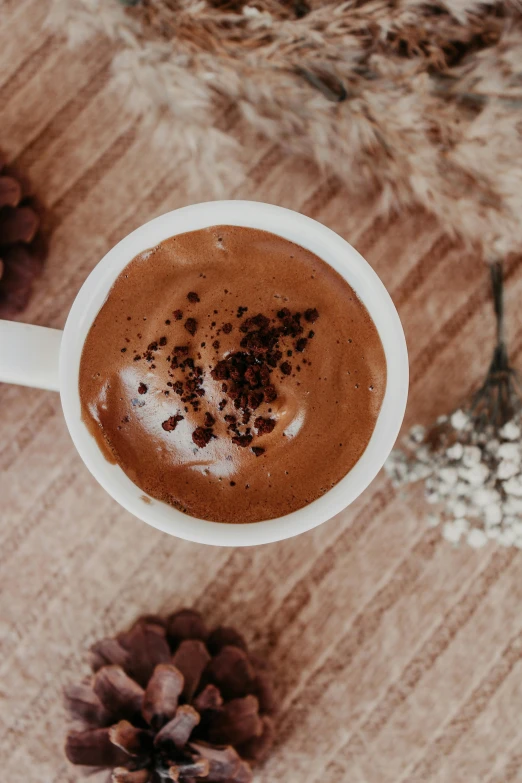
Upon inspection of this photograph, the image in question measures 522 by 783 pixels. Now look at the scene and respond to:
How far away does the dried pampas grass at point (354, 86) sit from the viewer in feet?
3.49

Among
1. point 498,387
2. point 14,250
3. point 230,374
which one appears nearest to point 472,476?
point 498,387

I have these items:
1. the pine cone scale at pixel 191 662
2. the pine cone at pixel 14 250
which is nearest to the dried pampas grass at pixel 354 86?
the pine cone at pixel 14 250

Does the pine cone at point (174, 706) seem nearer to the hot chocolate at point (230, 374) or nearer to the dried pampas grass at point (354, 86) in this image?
the hot chocolate at point (230, 374)

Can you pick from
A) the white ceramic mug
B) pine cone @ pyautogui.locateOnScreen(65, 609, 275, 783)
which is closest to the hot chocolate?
the white ceramic mug

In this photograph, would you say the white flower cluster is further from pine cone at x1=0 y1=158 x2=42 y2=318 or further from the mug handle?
pine cone at x1=0 y1=158 x2=42 y2=318

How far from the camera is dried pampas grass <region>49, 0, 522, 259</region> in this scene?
1.06m

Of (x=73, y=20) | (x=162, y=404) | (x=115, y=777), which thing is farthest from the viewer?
(x=73, y=20)

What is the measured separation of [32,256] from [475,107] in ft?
2.52

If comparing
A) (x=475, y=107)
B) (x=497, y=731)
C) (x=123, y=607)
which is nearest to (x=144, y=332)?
(x=123, y=607)

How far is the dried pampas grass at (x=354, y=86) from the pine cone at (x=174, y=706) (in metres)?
0.76

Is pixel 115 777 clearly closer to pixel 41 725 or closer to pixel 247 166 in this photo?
pixel 41 725

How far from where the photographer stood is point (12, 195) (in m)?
1.11

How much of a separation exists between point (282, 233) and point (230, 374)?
196mm

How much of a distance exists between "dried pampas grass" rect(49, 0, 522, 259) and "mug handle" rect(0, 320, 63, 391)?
1.45 feet
